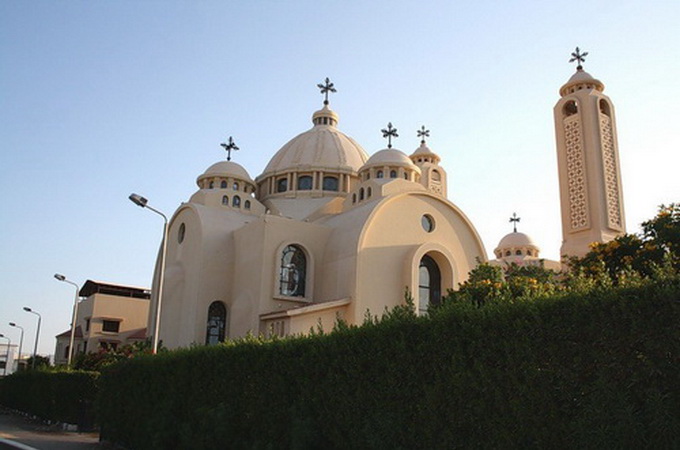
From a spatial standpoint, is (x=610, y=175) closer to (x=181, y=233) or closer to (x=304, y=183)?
(x=304, y=183)

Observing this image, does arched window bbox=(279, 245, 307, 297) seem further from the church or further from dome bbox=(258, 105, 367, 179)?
dome bbox=(258, 105, 367, 179)

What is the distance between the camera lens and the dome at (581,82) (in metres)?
35.3

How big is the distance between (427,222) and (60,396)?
15350 mm

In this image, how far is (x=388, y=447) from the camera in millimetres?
7957

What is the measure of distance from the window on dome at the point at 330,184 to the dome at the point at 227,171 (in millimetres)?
4106

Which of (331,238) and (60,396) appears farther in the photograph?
(331,238)

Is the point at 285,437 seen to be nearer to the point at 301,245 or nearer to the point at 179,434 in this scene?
the point at 179,434

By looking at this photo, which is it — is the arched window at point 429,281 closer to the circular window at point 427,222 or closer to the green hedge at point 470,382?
the circular window at point 427,222

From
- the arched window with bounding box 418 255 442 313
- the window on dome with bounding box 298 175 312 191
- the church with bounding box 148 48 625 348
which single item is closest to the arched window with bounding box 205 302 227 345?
the church with bounding box 148 48 625 348

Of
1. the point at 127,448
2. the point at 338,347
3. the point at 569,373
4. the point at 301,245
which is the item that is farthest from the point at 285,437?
the point at 301,245

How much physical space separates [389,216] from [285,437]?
15.8m

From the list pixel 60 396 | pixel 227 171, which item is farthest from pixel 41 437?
pixel 227 171

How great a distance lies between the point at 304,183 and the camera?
3434 cm

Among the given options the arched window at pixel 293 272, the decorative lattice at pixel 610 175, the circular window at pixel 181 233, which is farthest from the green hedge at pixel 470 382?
the decorative lattice at pixel 610 175
